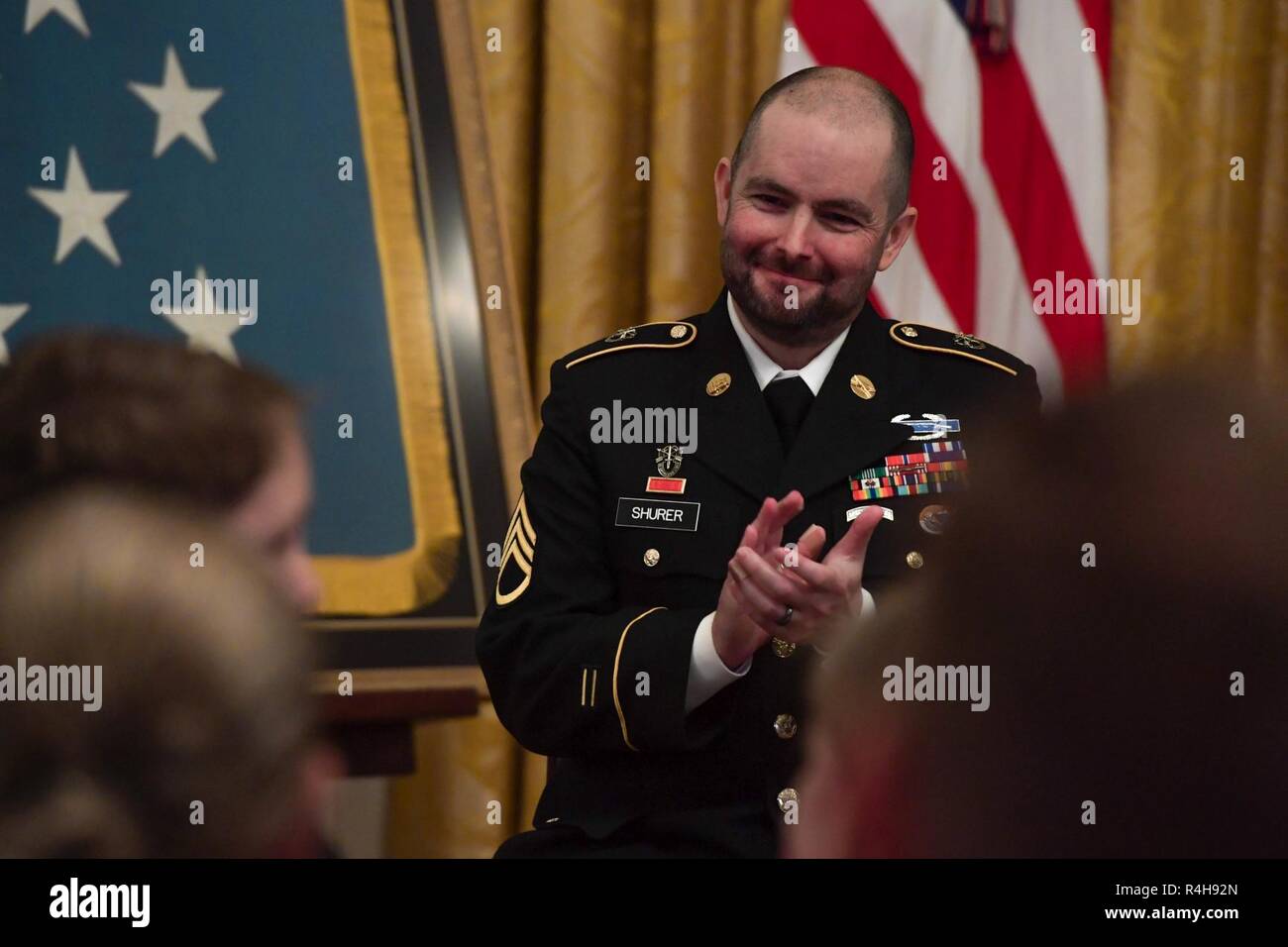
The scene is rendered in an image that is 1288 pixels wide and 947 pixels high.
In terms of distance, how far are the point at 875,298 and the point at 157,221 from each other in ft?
3.64

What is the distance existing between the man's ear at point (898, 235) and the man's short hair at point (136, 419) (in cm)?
93

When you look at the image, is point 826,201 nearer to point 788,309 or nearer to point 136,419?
point 788,309

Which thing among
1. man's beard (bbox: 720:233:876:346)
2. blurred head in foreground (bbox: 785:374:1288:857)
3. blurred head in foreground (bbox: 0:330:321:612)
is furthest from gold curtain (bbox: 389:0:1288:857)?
blurred head in foreground (bbox: 785:374:1288:857)

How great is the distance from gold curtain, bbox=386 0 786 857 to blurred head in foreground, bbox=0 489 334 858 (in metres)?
1.74

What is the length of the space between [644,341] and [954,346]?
37 centimetres

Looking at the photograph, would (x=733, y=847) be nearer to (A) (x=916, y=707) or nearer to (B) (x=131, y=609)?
(A) (x=916, y=707)

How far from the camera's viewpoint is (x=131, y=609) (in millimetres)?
485

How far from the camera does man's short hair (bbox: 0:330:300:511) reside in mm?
617

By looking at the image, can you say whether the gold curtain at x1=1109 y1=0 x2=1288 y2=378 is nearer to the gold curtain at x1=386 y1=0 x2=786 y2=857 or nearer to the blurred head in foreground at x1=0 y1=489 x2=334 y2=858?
the gold curtain at x1=386 y1=0 x2=786 y2=857

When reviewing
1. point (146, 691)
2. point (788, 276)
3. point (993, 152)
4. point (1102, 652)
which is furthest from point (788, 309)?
point (146, 691)

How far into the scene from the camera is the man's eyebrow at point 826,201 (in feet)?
5.23

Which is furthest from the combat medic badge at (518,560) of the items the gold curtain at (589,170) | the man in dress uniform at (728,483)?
the gold curtain at (589,170)

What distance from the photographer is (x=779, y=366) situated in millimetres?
1643

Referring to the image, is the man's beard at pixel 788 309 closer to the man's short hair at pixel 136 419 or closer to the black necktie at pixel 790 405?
the black necktie at pixel 790 405
